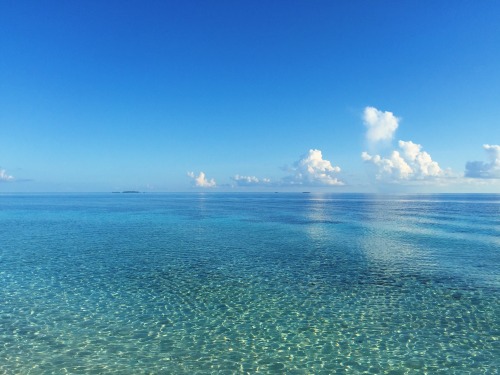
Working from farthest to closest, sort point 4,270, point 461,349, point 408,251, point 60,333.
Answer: point 408,251 < point 4,270 < point 60,333 < point 461,349

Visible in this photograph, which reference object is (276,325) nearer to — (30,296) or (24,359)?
(24,359)

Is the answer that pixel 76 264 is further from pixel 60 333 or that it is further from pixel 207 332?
pixel 207 332

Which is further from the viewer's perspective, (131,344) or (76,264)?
(76,264)

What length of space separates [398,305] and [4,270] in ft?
100

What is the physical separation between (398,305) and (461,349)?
5.31 meters

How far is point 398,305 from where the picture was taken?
2020cm

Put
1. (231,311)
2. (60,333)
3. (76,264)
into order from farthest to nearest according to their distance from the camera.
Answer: (76,264) → (231,311) → (60,333)

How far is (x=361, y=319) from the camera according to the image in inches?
715

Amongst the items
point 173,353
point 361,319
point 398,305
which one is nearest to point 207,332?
point 173,353

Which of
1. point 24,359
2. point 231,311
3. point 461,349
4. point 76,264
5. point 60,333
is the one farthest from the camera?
point 76,264

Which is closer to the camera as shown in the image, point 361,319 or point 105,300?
point 361,319

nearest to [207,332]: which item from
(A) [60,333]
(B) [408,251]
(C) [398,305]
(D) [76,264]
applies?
(A) [60,333]

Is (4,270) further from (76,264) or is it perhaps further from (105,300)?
(105,300)

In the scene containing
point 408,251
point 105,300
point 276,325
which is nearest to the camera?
point 276,325
